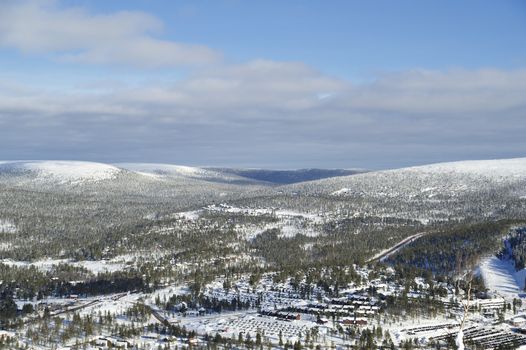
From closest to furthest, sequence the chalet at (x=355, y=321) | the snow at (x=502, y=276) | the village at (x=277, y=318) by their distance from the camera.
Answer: the village at (x=277, y=318), the chalet at (x=355, y=321), the snow at (x=502, y=276)

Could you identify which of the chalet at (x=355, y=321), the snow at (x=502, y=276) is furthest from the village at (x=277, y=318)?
the snow at (x=502, y=276)

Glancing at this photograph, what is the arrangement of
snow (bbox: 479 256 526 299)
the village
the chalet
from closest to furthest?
the village < the chalet < snow (bbox: 479 256 526 299)

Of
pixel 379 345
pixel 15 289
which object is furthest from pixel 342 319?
pixel 15 289

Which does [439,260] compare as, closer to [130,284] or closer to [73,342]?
[130,284]

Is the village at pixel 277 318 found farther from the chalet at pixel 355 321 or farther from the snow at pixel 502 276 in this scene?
the snow at pixel 502 276

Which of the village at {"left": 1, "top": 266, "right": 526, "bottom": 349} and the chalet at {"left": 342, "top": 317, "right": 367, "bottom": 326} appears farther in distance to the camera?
the chalet at {"left": 342, "top": 317, "right": 367, "bottom": 326}

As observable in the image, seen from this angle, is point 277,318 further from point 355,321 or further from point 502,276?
point 502,276

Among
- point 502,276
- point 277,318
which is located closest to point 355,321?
point 277,318

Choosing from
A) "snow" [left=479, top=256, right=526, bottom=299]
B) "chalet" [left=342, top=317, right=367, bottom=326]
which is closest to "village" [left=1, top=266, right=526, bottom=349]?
"chalet" [left=342, top=317, right=367, bottom=326]

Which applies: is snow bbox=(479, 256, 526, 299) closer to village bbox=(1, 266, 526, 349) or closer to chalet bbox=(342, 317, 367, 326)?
village bbox=(1, 266, 526, 349)
